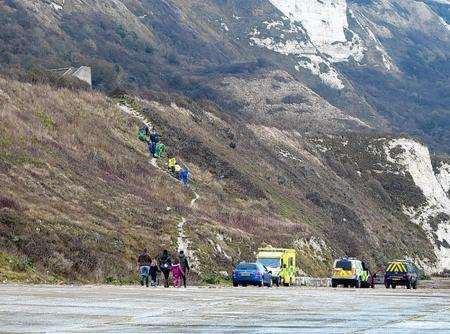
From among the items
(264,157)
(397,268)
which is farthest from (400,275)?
(264,157)

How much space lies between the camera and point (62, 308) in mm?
19875

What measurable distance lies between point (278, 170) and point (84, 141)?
30.3m

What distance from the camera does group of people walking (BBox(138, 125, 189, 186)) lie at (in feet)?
252

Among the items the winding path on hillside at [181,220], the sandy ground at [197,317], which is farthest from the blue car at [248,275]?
the sandy ground at [197,317]

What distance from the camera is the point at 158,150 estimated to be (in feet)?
268

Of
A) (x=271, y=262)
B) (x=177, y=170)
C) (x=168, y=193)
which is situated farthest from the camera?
(x=177, y=170)

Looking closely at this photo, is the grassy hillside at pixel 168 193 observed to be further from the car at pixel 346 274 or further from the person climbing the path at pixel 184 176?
the car at pixel 346 274

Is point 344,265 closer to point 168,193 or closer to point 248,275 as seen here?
point 248,275

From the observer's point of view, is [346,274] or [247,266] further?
[346,274]

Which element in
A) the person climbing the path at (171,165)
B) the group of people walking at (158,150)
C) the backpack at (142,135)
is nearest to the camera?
the group of people walking at (158,150)

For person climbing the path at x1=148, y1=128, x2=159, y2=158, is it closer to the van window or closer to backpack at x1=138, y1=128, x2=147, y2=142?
backpack at x1=138, y1=128, x2=147, y2=142

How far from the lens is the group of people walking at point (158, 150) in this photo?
7681 cm

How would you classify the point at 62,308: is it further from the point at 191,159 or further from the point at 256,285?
the point at 191,159

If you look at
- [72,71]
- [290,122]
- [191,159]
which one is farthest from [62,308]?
[290,122]
